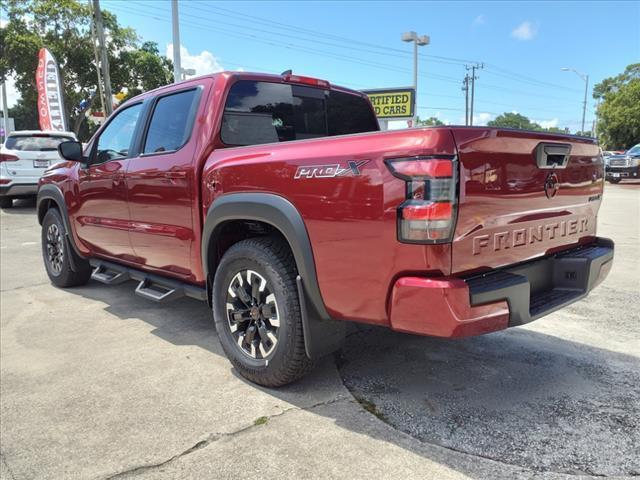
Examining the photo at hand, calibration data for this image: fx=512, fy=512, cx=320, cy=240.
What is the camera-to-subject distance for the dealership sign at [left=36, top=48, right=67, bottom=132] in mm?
21312

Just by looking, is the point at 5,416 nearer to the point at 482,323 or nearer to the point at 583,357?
the point at 482,323

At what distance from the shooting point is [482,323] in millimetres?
2371

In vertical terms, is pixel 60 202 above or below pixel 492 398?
above

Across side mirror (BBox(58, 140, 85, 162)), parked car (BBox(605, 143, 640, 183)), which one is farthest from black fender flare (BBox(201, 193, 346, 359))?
parked car (BBox(605, 143, 640, 183))

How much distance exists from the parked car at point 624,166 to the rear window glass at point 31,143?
2200cm

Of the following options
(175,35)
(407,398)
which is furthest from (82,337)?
(175,35)

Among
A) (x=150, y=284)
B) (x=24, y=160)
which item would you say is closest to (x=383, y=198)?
(x=150, y=284)

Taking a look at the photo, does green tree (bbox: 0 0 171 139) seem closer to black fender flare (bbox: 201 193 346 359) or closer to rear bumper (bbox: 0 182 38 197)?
rear bumper (bbox: 0 182 38 197)

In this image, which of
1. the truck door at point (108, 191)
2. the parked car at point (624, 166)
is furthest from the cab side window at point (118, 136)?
the parked car at point (624, 166)

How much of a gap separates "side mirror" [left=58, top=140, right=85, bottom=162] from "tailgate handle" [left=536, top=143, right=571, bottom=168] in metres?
4.04

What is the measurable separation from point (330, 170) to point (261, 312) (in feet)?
3.46

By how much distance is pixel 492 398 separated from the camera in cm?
305

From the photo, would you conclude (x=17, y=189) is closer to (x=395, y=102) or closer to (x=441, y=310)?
(x=441, y=310)

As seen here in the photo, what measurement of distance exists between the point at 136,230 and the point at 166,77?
33.3m
